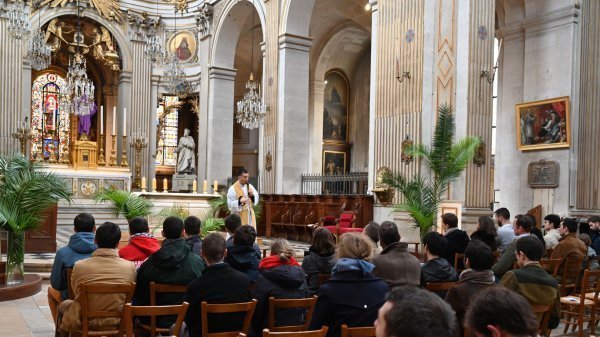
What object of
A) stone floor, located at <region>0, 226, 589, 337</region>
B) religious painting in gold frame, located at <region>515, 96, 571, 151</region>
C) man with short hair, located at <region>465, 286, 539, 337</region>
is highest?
religious painting in gold frame, located at <region>515, 96, 571, 151</region>

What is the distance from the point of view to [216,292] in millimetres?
3828

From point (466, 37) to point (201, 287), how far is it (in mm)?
9828

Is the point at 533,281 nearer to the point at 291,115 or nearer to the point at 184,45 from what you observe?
the point at 291,115

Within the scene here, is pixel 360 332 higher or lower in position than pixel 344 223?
higher

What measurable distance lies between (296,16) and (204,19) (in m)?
6.60

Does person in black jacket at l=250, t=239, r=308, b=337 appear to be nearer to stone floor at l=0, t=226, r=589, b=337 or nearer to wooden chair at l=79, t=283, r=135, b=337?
wooden chair at l=79, t=283, r=135, b=337

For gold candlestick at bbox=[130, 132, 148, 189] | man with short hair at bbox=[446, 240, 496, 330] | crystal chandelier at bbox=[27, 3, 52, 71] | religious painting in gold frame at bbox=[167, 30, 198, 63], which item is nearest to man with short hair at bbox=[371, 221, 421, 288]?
man with short hair at bbox=[446, 240, 496, 330]

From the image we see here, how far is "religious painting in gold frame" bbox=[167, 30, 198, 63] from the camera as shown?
939 inches

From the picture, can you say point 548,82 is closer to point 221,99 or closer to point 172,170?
point 221,99

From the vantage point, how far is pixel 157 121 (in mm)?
24641

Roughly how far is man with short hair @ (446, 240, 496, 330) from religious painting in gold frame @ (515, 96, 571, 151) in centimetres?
1041

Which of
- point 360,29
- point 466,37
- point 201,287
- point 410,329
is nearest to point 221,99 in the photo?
point 360,29

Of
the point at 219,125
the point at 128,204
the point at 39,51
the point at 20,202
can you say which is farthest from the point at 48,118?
the point at 20,202

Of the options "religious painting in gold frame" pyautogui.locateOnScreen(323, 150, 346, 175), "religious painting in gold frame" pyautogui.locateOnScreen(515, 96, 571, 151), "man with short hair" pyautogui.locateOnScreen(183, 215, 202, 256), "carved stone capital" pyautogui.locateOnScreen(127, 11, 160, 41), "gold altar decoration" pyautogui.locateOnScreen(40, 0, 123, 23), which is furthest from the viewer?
"religious painting in gold frame" pyautogui.locateOnScreen(323, 150, 346, 175)
